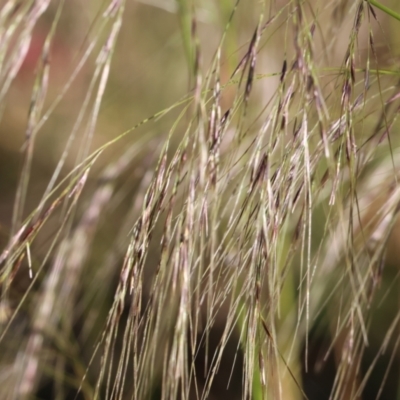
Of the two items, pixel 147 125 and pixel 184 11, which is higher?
pixel 147 125

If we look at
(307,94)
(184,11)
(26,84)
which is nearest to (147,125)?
(26,84)

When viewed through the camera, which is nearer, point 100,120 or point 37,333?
point 37,333

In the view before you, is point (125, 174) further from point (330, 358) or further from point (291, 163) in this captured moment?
point (291, 163)

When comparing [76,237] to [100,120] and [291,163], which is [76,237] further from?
[100,120]

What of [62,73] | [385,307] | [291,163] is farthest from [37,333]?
[62,73]

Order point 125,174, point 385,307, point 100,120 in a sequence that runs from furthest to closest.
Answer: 1. point 100,120
2. point 125,174
3. point 385,307

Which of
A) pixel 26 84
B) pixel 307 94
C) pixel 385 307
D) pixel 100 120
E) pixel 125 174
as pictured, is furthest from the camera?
pixel 26 84

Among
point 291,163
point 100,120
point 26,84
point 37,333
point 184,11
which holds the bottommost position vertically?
point 37,333
